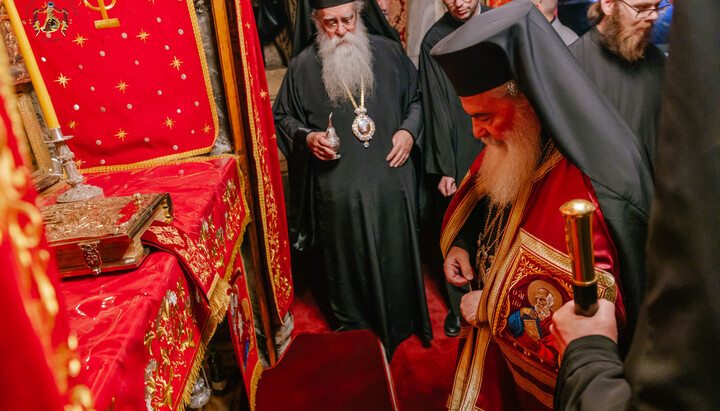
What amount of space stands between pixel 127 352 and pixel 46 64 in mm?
1720

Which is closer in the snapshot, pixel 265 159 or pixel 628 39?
pixel 628 39

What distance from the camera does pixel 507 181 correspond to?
1.54 metres

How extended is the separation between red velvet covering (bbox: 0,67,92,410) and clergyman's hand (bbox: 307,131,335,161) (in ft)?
8.09

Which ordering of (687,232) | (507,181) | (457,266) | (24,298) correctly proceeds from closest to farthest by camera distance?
(24,298), (687,232), (507,181), (457,266)

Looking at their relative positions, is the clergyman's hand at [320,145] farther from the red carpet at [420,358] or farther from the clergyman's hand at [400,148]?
the red carpet at [420,358]

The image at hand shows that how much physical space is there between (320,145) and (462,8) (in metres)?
1.32

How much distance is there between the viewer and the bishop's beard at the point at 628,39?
2.26 metres

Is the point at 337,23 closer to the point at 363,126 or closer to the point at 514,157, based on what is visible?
the point at 363,126

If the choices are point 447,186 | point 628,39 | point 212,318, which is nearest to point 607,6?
point 628,39

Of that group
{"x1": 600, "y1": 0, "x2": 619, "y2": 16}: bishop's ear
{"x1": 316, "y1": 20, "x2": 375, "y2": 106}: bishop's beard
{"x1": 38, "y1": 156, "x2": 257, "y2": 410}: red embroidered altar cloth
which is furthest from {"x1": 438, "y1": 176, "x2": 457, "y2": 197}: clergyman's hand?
{"x1": 38, "y1": 156, "x2": 257, "y2": 410}: red embroidered altar cloth

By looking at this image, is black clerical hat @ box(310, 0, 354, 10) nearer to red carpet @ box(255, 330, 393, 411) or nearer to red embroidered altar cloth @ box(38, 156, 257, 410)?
red embroidered altar cloth @ box(38, 156, 257, 410)

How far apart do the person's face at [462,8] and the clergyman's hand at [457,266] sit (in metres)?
1.83

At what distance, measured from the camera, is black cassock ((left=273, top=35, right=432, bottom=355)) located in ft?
9.75

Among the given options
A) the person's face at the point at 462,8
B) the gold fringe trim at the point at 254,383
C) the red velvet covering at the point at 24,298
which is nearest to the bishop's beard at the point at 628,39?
the person's face at the point at 462,8
